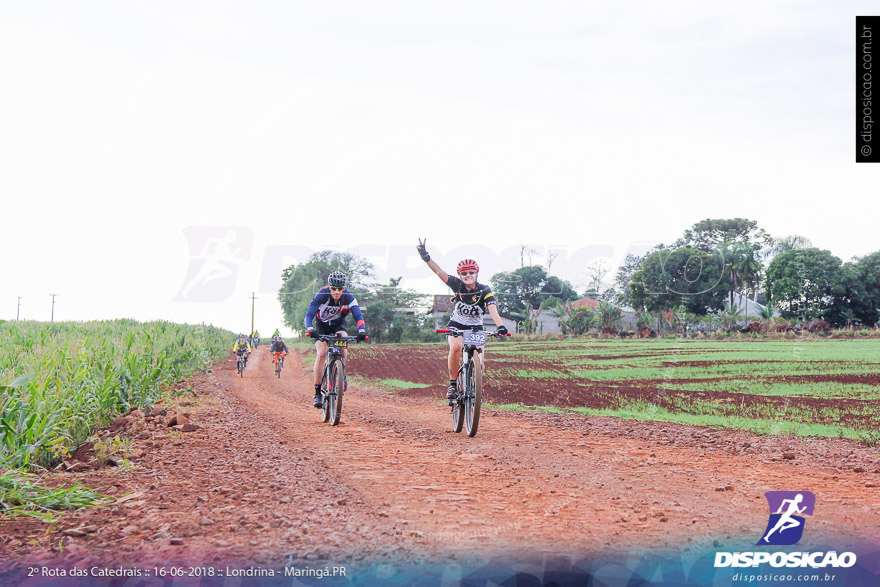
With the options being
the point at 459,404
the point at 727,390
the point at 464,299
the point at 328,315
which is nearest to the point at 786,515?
the point at 459,404

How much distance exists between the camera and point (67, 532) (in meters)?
4.70

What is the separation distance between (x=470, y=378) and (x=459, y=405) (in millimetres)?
725

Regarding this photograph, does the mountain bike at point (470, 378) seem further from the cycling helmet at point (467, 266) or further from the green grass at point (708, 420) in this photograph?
the green grass at point (708, 420)

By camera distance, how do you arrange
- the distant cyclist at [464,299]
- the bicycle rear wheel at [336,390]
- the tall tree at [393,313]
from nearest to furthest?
the distant cyclist at [464,299] < the bicycle rear wheel at [336,390] < the tall tree at [393,313]

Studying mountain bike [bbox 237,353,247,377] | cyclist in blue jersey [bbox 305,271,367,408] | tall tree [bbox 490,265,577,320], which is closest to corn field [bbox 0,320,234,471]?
cyclist in blue jersey [bbox 305,271,367,408]

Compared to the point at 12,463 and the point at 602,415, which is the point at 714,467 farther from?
the point at 12,463

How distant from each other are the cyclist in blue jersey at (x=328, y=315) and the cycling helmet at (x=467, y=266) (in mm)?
2257

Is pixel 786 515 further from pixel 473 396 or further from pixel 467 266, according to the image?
pixel 467 266

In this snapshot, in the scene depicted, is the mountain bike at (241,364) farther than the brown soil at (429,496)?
Yes

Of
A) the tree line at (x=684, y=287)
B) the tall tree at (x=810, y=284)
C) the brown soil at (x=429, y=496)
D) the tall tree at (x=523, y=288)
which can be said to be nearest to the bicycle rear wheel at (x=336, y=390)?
the brown soil at (x=429, y=496)

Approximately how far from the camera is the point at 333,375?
1121 cm

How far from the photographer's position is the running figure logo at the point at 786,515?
4488 mm

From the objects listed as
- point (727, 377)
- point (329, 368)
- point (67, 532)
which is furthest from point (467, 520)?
point (727, 377)

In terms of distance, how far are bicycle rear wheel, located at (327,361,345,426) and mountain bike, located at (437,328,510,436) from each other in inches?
85.1
